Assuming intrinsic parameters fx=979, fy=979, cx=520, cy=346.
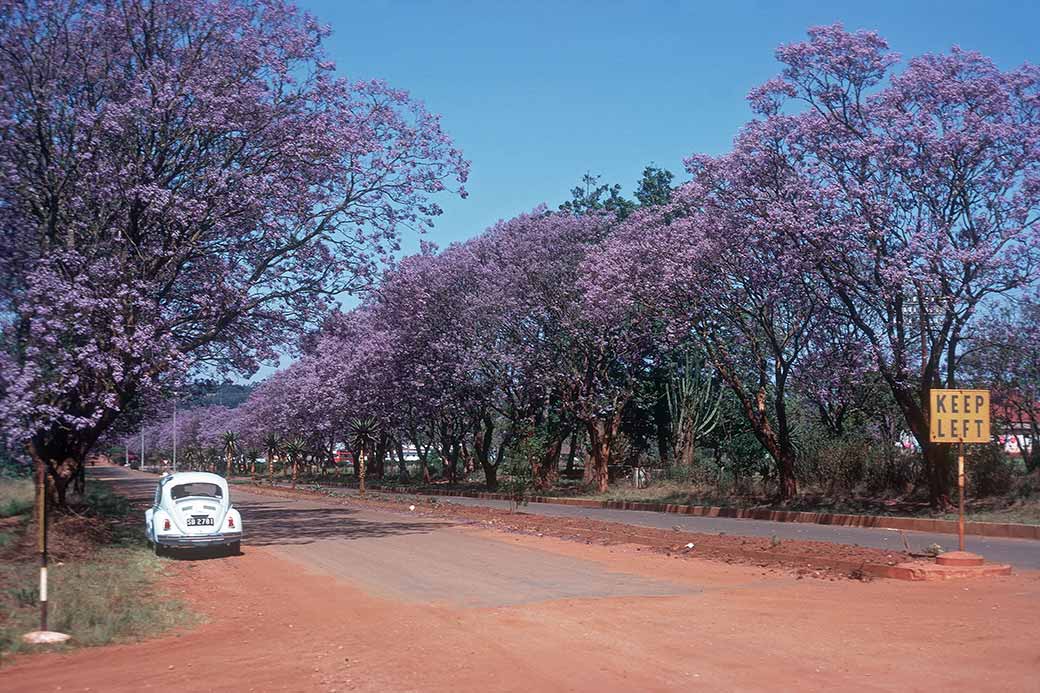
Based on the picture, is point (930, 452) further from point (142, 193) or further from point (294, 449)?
point (294, 449)

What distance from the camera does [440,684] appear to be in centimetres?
829

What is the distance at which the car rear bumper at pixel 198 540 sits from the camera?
18.2m

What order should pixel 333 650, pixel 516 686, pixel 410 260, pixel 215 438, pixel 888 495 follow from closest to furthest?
pixel 516 686, pixel 333 650, pixel 888 495, pixel 410 260, pixel 215 438

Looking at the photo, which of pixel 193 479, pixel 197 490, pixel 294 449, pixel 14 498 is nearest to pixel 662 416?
pixel 294 449

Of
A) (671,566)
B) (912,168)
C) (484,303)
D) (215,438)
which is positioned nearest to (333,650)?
(671,566)

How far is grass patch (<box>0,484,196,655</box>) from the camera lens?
10406mm

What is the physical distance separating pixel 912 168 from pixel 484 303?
20072 millimetres

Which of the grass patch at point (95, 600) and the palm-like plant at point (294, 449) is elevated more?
the grass patch at point (95, 600)

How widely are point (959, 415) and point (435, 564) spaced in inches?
352

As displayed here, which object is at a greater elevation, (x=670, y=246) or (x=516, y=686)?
(x=670, y=246)

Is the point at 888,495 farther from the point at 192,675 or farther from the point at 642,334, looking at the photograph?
the point at 192,675

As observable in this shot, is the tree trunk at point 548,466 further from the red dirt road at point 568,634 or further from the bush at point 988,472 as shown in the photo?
the red dirt road at point 568,634

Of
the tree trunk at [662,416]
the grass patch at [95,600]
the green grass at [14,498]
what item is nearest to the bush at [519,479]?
the green grass at [14,498]

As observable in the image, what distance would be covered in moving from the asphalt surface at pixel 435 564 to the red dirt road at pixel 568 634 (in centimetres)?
9
